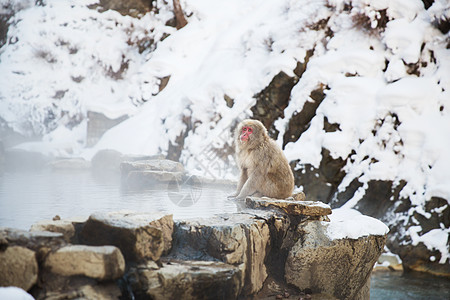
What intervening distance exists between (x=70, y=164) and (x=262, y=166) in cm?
525

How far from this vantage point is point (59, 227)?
2115mm

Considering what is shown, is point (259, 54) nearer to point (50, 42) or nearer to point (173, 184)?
point (173, 184)

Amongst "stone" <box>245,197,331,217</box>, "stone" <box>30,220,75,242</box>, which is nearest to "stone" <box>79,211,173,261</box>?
"stone" <box>30,220,75,242</box>

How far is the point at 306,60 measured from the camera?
328 inches

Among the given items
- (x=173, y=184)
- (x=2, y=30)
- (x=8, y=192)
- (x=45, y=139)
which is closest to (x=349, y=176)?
(x=173, y=184)

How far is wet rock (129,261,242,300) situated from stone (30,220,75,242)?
415 millimetres

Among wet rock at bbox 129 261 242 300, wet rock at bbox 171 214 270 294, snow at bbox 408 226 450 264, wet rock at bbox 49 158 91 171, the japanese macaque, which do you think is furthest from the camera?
wet rock at bbox 49 158 91 171

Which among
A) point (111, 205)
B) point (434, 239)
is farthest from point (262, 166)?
point (434, 239)

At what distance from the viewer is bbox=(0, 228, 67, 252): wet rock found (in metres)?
1.85

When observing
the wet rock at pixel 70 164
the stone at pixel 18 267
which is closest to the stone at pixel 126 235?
the stone at pixel 18 267

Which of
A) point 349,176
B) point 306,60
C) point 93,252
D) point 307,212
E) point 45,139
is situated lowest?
point 45,139

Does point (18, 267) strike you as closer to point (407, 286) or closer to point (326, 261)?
point (326, 261)

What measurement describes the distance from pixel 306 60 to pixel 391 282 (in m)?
4.70

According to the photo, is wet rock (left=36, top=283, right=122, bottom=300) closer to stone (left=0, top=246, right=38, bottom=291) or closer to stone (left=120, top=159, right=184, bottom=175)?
stone (left=0, top=246, right=38, bottom=291)
